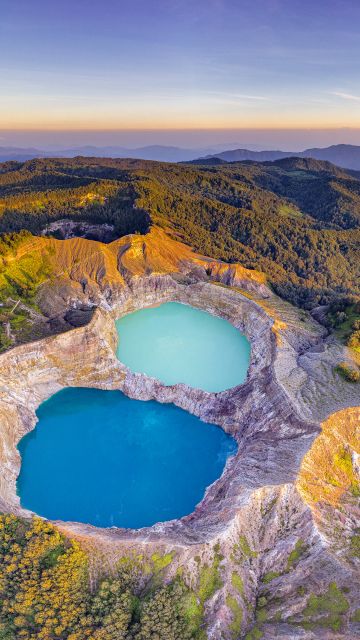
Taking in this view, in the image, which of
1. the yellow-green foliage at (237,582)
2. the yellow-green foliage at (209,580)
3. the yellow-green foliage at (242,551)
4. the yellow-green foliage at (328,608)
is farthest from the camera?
the yellow-green foliage at (242,551)

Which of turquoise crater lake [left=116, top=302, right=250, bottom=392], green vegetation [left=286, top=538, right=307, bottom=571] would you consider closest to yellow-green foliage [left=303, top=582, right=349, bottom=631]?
green vegetation [left=286, top=538, right=307, bottom=571]

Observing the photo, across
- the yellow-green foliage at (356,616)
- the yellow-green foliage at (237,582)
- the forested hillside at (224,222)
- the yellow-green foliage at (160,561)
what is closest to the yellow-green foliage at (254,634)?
the yellow-green foliage at (237,582)

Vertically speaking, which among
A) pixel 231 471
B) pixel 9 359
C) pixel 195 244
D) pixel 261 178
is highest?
pixel 261 178

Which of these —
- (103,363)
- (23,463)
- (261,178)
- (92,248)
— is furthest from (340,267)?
(261,178)

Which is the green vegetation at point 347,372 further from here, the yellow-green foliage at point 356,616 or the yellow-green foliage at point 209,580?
the yellow-green foliage at point 209,580

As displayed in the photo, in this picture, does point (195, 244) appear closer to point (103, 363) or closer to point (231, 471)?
point (103, 363)

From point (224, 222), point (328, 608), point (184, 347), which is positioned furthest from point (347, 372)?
point (224, 222)

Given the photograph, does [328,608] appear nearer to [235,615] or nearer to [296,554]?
[296,554]
